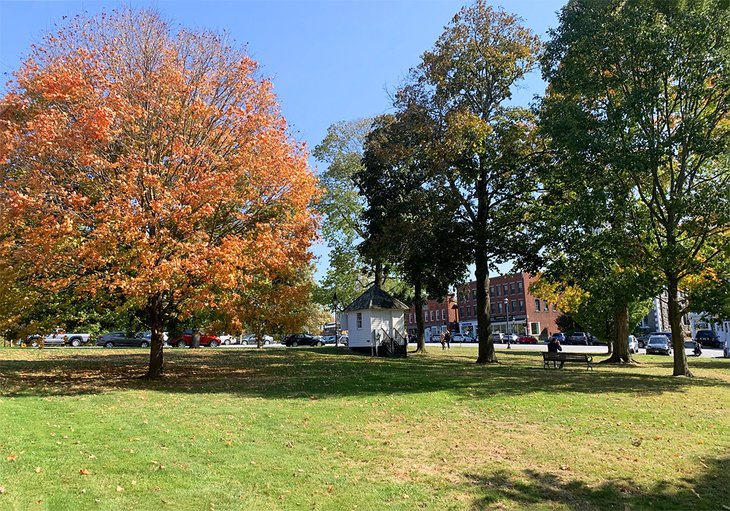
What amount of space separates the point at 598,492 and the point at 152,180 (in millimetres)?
11732

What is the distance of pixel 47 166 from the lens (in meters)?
13.9

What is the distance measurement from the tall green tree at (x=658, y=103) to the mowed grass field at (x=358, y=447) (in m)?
6.09

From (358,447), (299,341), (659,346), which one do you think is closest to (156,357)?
(358,447)

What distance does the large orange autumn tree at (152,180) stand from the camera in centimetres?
1317

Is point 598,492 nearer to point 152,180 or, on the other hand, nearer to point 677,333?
point 152,180

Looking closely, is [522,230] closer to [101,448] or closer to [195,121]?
[195,121]

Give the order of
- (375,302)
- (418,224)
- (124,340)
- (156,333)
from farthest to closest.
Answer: (124,340) → (375,302) → (418,224) → (156,333)

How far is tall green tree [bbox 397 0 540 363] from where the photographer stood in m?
24.0

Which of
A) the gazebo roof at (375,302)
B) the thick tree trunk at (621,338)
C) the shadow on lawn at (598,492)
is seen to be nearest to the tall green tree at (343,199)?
the gazebo roof at (375,302)

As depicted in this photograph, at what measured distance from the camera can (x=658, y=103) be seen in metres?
18.0

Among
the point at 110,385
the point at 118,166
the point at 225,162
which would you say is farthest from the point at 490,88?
the point at 110,385

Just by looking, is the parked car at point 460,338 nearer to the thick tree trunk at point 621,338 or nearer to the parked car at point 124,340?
the parked car at point 124,340

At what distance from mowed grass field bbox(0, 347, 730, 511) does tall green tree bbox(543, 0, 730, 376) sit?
6092 mm

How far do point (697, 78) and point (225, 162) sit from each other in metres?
15.5
